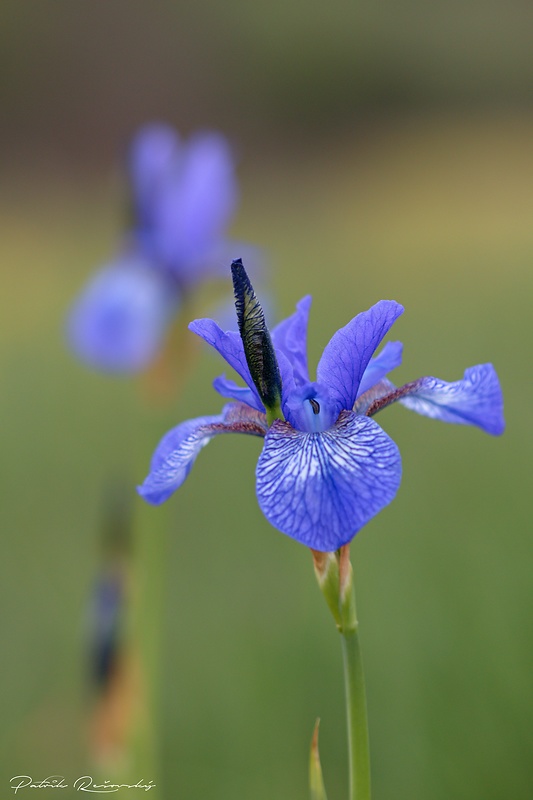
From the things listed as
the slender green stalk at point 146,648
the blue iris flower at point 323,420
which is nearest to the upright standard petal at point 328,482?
the blue iris flower at point 323,420

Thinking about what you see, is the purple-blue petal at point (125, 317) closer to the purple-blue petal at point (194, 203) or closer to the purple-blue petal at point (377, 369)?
the purple-blue petal at point (194, 203)

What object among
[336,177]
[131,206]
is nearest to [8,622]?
[131,206]

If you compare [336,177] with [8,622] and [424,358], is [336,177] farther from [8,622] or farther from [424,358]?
[8,622]

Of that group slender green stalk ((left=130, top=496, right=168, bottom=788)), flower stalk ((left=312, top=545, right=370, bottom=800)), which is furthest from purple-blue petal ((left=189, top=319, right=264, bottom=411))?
slender green stalk ((left=130, top=496, right=168, bottom=788))

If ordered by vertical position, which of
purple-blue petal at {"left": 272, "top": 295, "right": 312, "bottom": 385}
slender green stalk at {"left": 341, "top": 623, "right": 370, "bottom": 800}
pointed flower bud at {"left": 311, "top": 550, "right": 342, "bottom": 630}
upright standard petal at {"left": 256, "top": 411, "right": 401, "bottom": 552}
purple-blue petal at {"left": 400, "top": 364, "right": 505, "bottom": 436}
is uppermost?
→ purple-blue petal at {"left": 272, "top": 295, "right": 312, "bottom": 385}

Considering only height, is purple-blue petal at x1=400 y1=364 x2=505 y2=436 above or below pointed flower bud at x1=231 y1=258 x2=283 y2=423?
below

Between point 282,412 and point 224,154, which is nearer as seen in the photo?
point 282,412

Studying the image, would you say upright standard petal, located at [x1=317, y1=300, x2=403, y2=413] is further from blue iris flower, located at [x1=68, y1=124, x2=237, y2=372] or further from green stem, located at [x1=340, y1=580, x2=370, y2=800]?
blue iris flower, located at [x1=68, y1=124, x2=237, y2=372]
